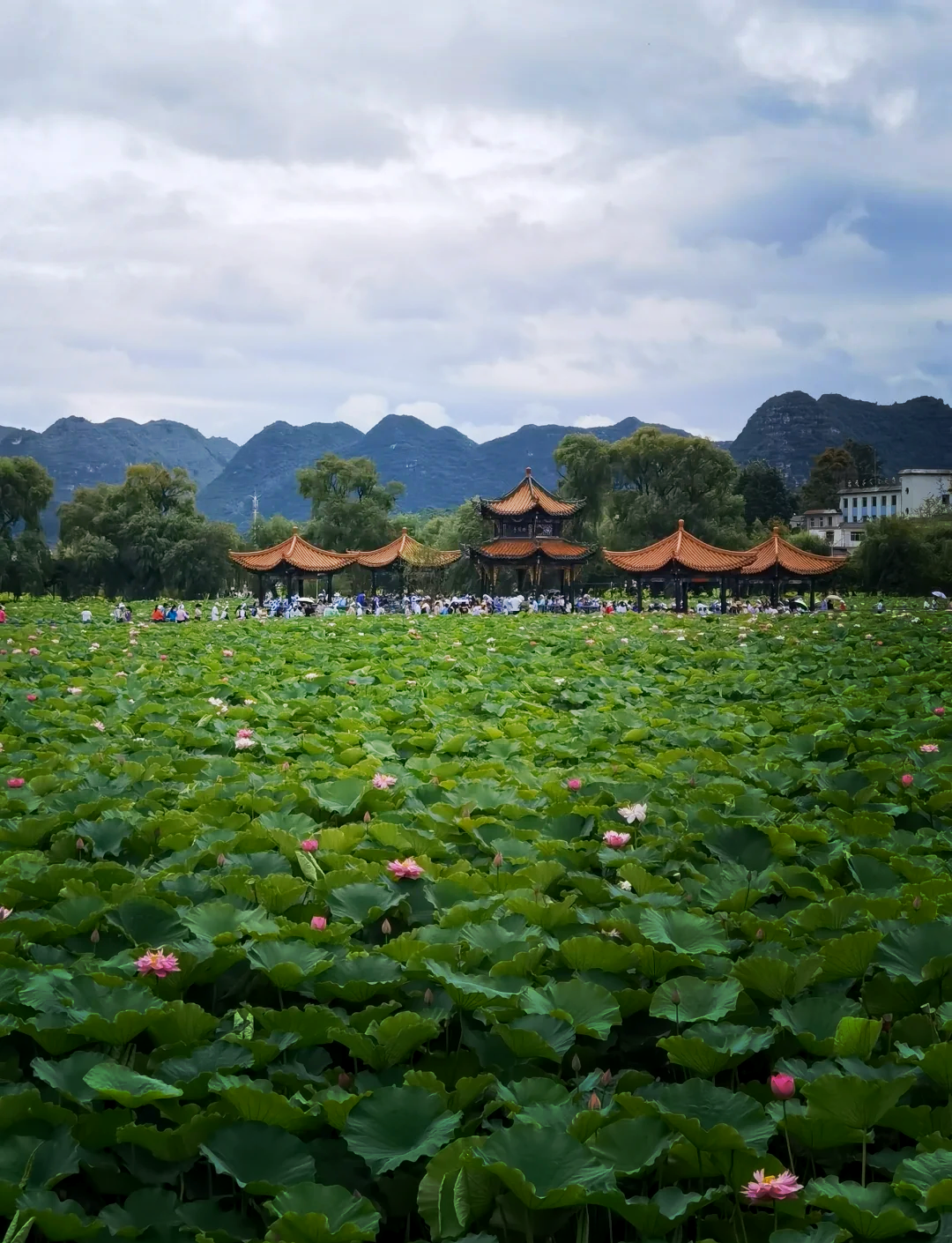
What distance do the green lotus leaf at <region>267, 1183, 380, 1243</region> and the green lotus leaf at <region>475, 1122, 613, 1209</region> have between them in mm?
178

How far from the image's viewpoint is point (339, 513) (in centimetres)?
4844

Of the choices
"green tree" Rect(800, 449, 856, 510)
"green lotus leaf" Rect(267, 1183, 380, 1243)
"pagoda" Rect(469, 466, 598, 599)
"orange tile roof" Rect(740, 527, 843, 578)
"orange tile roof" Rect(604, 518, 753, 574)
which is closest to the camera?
"green lotus leaf" Rect(267, 1183, 380, 1243)

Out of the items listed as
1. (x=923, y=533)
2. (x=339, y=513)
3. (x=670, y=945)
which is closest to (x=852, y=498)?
(x=923, y=533)

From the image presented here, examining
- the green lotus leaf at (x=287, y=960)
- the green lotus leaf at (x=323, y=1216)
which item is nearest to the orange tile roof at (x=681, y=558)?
the green lotus leaf at (x=287, y=960)

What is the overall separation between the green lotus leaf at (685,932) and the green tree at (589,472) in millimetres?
45577

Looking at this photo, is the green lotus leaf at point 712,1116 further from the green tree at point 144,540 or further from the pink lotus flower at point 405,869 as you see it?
the green tree at point 144,540

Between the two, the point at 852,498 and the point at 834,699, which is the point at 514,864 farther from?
the point at 852,498

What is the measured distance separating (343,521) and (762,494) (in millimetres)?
30280

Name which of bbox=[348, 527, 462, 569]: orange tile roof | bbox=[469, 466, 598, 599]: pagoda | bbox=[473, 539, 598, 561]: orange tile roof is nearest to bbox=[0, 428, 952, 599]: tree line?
bbox=[348, 527, 462, 569]: orange tile roof

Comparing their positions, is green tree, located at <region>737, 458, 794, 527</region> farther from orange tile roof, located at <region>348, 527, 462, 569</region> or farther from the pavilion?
the pavilion

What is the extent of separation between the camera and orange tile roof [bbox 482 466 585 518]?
1412 inches

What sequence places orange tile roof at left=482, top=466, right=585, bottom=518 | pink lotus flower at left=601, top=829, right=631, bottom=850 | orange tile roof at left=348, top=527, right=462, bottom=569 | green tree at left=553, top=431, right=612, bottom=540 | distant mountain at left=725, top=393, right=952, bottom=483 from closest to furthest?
pink lotus flower at left=601, top=829, right=631, bottom=850
orange tile roof at left=482, top=466, right=585, bottom=518
orange tile roof at left=348, top=527, right=462, bottom=569
green tree at left=553, top=431, right=612, bottom=540
distant mountain at left=725, top=393, right=952, bottom=483

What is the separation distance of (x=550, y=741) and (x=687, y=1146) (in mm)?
3820

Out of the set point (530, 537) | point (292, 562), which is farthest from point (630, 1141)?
point (530, 537)
